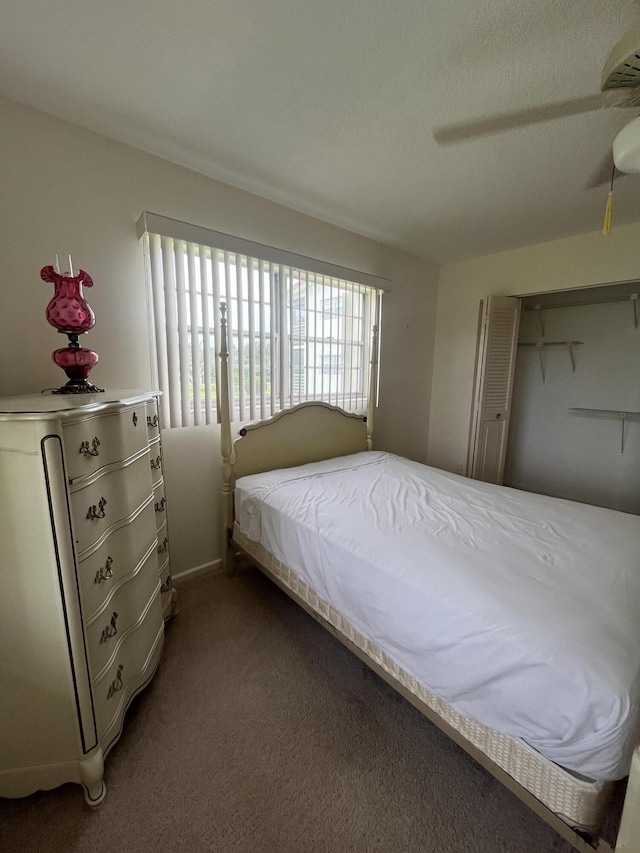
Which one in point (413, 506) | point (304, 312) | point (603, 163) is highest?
point (603, 163)

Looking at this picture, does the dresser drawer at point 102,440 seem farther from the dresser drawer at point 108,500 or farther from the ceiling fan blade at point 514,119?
the ceiling fan blade at point 514,119

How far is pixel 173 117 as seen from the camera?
1.63m

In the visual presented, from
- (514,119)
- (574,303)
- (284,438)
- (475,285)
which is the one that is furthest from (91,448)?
(574,303)

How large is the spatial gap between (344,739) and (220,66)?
2.68 m

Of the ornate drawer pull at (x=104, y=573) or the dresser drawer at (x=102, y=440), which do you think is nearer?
the dresser drawer at (x=102, y=440)

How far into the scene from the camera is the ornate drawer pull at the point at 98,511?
1.12 m

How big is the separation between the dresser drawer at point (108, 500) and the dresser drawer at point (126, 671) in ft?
1.52

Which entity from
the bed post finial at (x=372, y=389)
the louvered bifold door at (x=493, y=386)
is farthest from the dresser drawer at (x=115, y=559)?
the louvered bifold door at (x=493, y=386)

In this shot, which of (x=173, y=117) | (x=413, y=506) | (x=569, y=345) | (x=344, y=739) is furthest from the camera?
(x=569, y=345)

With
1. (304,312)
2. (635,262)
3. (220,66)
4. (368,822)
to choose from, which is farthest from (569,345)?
(368,822)

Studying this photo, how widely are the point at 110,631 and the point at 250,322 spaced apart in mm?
1882

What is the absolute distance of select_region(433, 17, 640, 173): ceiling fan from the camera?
0.93 meters

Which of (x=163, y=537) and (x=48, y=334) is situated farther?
(x=163, y=537)

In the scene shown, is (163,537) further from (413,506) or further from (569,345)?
(569,345)
